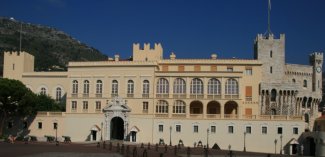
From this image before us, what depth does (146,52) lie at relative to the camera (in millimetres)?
89125

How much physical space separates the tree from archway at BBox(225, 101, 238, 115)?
32284 mm

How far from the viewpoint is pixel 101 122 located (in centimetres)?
8219

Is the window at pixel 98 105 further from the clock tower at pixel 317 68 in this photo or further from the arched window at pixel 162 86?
the clock tower at pixel 317 68

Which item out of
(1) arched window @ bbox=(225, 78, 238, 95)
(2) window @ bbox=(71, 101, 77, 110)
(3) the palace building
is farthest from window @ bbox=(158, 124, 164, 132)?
(2) window @ bbox=(71, 101, 77, 110)

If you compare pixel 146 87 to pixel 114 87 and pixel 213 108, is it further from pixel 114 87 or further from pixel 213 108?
pixel 213 108

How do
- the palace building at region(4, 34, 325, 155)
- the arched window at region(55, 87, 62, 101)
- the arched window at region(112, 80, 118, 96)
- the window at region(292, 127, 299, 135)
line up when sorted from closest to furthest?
the window at region(292, 127, 299, 135)
the palace building at region(4, 34, 325, 155)
the arched window at region(112, 80, 118, 96)
the arched window at region(55, 87, 62, 101)

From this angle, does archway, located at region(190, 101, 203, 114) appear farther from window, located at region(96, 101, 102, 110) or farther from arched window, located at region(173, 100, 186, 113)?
window, located at region(96, 101, 102, 110)

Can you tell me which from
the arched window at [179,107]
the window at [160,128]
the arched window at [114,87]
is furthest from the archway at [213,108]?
the arched window at [114,87]

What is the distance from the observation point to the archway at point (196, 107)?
83.9 metres

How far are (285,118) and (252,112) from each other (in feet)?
23.2

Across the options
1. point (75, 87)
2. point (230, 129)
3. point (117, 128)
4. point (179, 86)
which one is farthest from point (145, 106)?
point (230, 129)

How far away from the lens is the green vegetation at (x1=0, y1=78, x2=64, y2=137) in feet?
265

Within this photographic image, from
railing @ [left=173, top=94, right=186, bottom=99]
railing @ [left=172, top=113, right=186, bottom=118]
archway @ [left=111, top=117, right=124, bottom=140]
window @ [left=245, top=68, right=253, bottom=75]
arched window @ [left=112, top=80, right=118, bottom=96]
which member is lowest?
archway @ [left=111, top=117, right=124, bottom=140]

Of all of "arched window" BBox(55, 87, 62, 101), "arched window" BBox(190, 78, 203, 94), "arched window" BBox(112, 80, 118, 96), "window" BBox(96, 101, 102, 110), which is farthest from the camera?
"arched window" BBox(55, 87, 62, 101)
